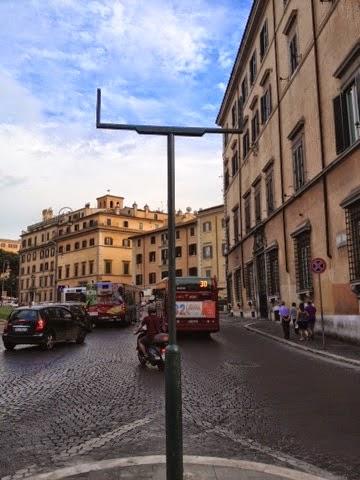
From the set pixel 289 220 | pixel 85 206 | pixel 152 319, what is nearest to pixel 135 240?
pixel 85 206

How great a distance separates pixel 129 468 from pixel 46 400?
4.43 metres

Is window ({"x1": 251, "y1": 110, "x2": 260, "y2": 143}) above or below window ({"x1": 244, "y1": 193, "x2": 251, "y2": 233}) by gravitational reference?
above

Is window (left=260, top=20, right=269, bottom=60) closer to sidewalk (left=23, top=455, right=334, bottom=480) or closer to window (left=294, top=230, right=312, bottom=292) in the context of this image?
window (left=294, top=230, right=312, bottom=292)

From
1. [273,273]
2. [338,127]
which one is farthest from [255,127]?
[338,127]

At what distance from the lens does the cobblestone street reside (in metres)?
5.89

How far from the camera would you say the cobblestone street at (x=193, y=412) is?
5.89 m

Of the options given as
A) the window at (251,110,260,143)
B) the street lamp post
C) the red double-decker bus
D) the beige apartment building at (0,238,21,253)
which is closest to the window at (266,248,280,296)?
the red double-decker bus

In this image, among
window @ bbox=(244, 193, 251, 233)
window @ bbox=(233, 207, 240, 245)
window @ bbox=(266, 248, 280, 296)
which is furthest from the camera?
window @ bbox=(233, 207, 240, 245)

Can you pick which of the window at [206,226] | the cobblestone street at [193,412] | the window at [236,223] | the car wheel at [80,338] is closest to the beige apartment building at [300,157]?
the window at [236,223]

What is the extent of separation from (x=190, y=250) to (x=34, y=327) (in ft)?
193

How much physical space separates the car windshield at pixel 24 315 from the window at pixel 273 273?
52.9ft

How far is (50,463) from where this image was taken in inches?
217

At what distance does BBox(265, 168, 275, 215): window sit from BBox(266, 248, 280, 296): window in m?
2.68

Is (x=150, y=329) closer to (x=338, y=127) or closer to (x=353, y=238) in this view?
(x=353, y=238)
